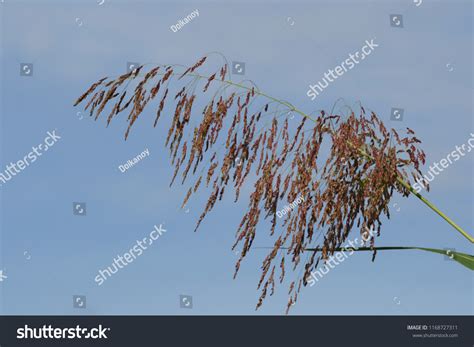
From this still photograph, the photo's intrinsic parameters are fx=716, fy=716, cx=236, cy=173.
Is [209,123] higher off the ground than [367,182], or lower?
higher

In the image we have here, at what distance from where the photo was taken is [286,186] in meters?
3.90
